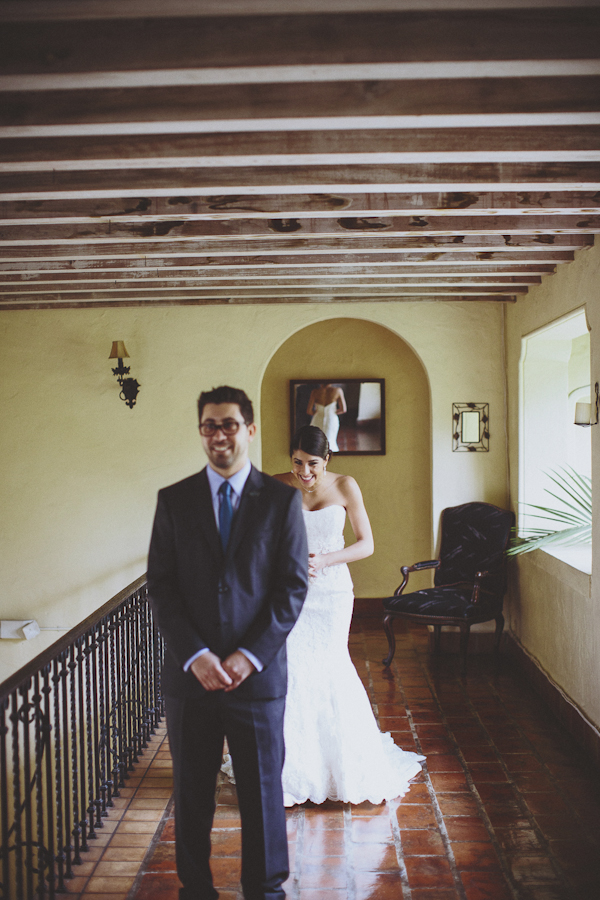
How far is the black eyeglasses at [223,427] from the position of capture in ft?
7.38

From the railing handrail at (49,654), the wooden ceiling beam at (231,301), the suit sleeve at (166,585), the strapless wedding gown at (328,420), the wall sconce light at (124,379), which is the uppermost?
the wooden ceiling beam at (231,301)

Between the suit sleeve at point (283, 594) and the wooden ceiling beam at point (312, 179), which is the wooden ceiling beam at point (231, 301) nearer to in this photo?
the wooden ceiling beam at point (312, 179)

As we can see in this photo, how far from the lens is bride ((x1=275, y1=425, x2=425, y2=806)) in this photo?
337 cm

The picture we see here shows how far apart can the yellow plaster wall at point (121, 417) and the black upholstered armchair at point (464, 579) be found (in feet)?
0.94

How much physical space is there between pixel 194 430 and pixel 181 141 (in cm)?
347

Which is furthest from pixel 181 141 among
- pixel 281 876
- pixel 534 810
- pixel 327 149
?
pixel 534 810

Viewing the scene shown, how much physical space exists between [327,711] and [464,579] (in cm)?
266

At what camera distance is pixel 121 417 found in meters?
5.98

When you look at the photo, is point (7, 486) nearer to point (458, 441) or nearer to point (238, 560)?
point (458, 441)

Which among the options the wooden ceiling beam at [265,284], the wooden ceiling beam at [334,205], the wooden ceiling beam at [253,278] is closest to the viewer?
the wooden ceiling beam at [334,205]

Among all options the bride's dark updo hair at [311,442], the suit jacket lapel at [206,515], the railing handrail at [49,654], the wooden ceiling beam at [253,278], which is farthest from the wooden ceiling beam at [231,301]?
the suit jacket lapel at [206,515]

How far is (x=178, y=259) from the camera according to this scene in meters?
4.30

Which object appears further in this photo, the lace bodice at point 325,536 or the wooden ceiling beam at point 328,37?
the lace bodice at point 325,536

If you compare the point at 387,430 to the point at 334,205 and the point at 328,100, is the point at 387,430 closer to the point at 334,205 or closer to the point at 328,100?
the point at 334,205
